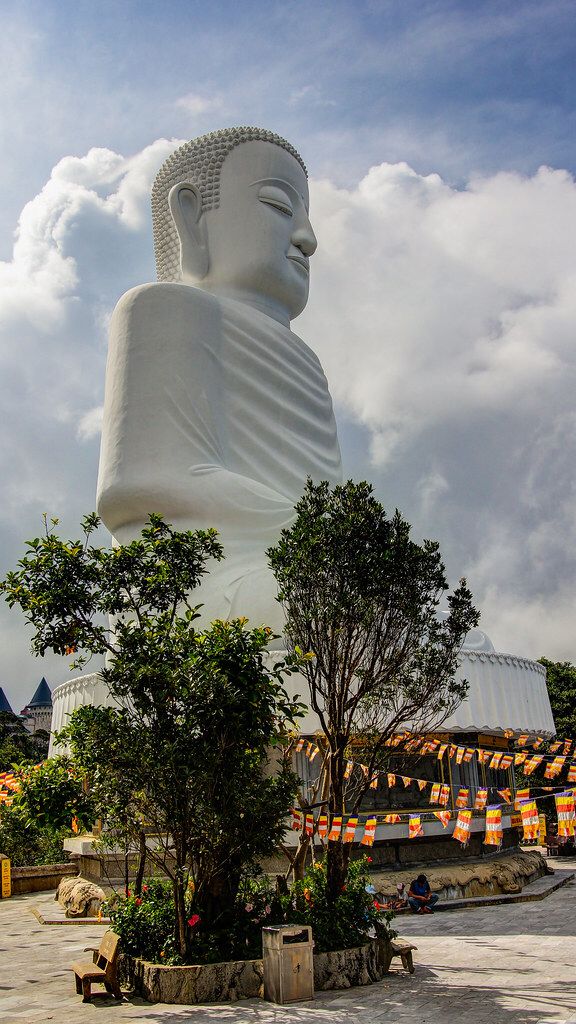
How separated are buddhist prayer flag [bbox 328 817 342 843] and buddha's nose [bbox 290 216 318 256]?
37.1 ft

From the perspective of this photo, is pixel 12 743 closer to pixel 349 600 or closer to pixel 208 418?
pixel 208 418

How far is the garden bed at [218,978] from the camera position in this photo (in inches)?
251

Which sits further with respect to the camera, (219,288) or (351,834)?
(219,288)

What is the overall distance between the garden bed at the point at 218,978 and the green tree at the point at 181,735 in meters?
0.22

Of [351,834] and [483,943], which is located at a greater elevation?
[351,834]

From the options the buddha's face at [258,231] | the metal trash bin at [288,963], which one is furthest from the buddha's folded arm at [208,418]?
the metal trash bin at [288,963]

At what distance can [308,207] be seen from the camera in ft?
56.3

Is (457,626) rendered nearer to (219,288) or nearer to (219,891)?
(219,891)

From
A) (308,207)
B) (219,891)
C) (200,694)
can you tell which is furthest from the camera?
(308,207)

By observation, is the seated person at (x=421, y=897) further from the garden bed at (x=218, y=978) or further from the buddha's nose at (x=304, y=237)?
the buddha's nose at (x=304, y=237)

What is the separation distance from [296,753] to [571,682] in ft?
57.1

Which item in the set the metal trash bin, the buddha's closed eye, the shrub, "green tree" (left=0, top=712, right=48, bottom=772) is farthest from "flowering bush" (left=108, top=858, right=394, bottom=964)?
"green tree" (left=0, top=712, right=48, bottom=772)

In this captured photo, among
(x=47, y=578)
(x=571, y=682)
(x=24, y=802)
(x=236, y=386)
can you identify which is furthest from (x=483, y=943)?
(x=571, y=682)

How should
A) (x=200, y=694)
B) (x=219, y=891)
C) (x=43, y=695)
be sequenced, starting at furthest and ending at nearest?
(x=43, y=695), (x=219, y=891), (x=200, y=694)
